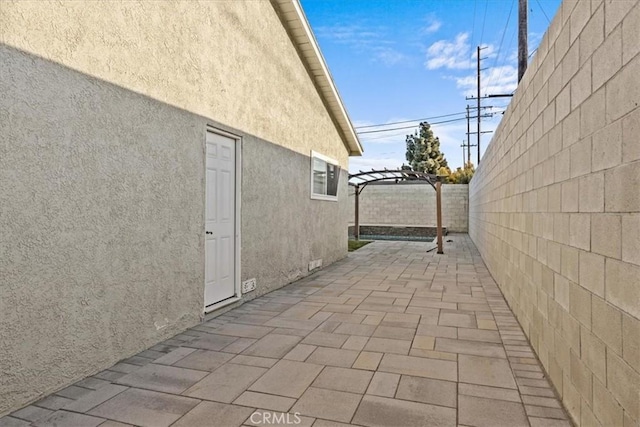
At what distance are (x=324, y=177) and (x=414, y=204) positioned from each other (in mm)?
12598

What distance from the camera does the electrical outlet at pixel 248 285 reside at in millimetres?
5523

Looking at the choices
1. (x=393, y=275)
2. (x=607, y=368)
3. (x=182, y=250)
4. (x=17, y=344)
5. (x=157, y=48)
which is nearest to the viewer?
(x=607, y=368)

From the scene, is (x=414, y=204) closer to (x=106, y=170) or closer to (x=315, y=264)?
(x=315, y=264)

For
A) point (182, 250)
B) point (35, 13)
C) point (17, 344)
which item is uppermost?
point (35, 13)

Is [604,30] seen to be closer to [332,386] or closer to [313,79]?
[332,386]

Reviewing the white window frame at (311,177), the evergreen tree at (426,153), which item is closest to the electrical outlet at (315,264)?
the white window frame at (311,177)

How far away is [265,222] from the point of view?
20.1 ft

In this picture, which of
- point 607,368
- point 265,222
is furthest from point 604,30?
point 265,222

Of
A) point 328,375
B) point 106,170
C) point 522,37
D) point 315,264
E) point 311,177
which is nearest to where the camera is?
point 328,375

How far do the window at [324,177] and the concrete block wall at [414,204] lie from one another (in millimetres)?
10557

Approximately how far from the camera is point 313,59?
7.72m

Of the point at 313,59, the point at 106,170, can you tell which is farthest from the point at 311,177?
the point at 106,170

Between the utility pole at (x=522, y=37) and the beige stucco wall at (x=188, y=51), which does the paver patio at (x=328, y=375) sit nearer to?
the beige stucco wall at (x=188, y=51)

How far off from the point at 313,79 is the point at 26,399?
7.02 meters
